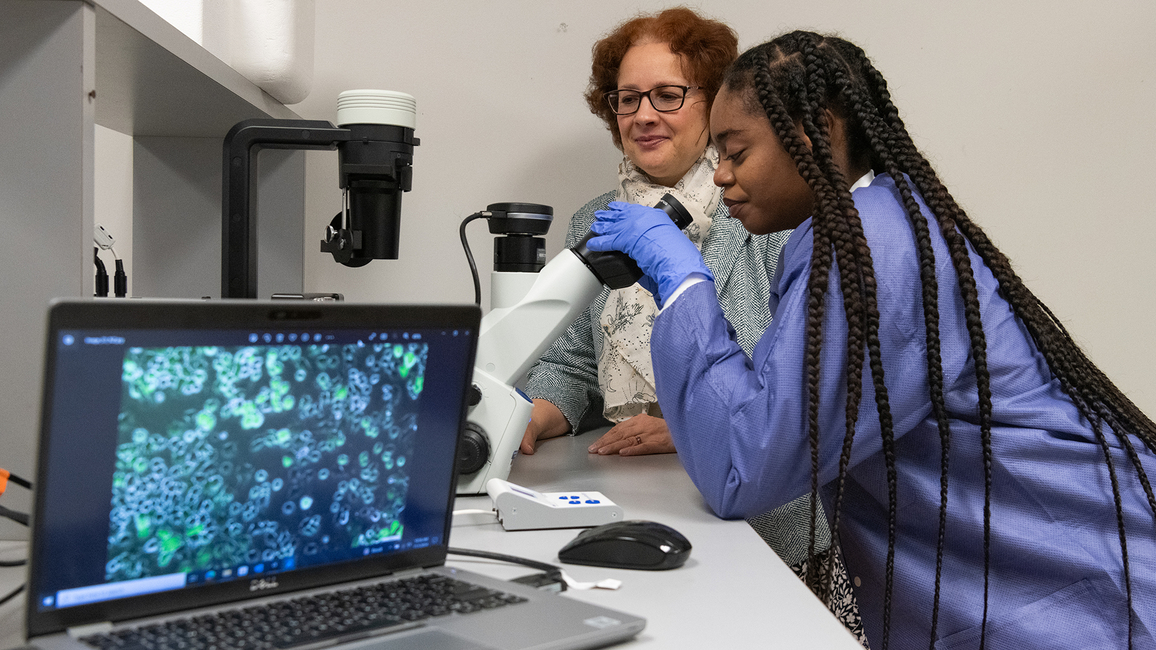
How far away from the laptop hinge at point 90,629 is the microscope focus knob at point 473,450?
0.54 m

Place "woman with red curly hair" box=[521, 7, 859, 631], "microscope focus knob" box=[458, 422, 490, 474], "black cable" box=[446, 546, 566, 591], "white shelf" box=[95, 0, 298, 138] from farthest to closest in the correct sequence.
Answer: "woman with red curly hair" box=[521, 7, 859, 631]
"microscope focus knob" box=[458, 422, 490, 474]
"white shelf" box=[95, 0, 298, 138]
"black cable" box=[446, 546, 566, 591]

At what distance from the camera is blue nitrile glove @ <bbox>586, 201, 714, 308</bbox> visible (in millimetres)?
1062

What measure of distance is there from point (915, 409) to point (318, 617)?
0.66 m

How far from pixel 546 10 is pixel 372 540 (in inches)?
Answer: 61.1

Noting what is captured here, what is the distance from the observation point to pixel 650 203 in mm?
1683

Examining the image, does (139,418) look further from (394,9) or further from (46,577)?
(394,9)

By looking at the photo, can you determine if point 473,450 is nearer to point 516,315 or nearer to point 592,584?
point 516,315

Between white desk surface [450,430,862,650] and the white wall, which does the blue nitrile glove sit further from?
the white wall

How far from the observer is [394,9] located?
6.28 feet

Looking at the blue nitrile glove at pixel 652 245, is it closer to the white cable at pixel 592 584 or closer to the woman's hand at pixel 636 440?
the woman's hand at pixel 636 440

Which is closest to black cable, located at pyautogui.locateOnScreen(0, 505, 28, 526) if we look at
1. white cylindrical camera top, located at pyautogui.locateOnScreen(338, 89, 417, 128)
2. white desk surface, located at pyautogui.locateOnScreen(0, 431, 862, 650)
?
white desk surface, located at pyautogui.locateOnScreen(0, 431, 862, 650)

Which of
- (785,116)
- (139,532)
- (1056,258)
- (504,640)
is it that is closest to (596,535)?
(504,640)

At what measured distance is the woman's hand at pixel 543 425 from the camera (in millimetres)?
1369

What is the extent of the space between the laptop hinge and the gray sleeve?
109cm
